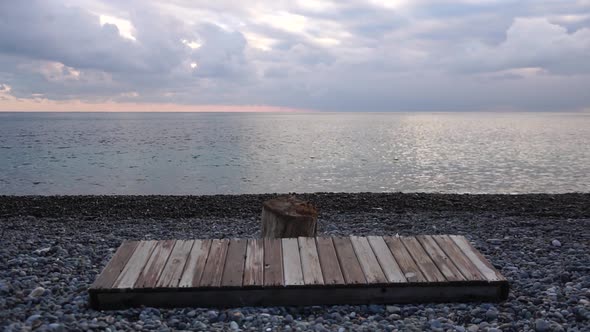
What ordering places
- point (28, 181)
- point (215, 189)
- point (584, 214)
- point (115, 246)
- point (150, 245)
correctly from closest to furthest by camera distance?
1. point (150, 245)
2. point (115, 246)
3. point (584, 214)
4. point (215, 189)
5. point (28, 181)

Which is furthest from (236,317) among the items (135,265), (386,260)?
(386,260)

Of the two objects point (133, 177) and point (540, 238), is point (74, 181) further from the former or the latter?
point (540, 238)

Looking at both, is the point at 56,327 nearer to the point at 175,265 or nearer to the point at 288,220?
the point at 175,265

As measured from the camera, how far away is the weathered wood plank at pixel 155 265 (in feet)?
18.3

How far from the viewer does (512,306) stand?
222 inches

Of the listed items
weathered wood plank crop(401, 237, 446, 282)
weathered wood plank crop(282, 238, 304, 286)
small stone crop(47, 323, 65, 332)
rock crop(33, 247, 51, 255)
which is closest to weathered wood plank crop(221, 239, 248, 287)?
weathered wood plank crop(282, 238, 304, 286)

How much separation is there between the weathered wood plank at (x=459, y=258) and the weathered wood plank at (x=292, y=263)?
216 cm

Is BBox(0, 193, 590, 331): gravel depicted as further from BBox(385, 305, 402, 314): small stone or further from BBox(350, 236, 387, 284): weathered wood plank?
BBox(350, 236, 387, 284): weathered wood plank

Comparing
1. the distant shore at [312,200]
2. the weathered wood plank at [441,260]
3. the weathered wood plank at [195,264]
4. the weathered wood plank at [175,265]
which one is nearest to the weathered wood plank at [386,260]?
the weathered wood plank at [441,260]

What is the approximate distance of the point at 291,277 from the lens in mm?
5734

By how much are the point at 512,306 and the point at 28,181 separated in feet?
102

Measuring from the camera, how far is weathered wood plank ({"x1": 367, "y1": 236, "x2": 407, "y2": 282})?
5.77 meters

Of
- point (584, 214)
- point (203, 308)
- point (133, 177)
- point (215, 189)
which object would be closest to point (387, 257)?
point (203, 308)

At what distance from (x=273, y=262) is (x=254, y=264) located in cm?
27
